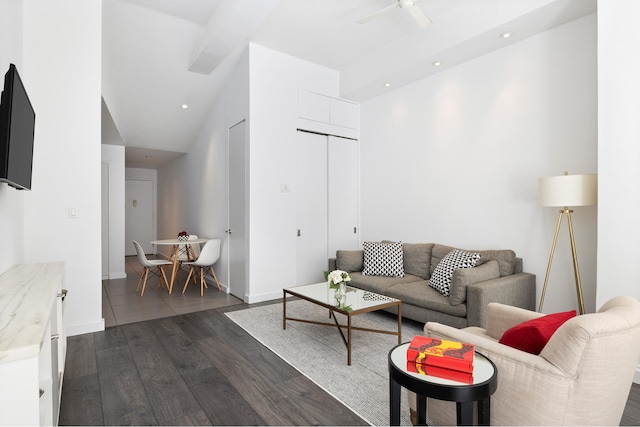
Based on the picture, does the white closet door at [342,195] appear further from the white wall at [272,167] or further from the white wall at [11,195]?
the white wall at [11,195]

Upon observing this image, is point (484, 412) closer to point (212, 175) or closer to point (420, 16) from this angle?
point (420, 16)

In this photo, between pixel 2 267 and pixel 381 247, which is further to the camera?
pixel 381 247

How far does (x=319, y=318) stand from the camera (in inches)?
147

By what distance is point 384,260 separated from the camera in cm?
420

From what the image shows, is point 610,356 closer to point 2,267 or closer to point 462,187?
point 462,187

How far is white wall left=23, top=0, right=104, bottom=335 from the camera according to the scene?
3.12 m

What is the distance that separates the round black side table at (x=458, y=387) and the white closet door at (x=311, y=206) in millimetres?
3374

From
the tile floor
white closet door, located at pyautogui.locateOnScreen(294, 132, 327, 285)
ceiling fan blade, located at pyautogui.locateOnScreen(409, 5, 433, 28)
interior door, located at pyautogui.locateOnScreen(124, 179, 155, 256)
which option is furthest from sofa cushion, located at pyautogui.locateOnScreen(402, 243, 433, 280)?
interior door, located at pyautogui.locateOnScreen(124, 179, 155, 256)

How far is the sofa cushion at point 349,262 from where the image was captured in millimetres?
4328

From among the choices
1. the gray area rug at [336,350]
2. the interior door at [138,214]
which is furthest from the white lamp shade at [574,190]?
the interior door at [138,214]

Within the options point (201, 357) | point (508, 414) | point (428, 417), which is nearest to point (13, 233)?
point (201, 357)

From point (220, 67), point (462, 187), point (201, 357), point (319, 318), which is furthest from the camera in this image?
point (220, 67)

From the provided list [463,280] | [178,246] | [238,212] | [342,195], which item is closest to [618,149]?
[463,280]

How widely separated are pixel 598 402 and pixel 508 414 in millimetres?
337
